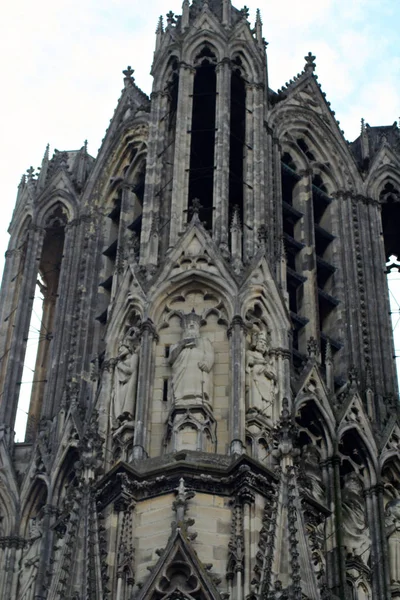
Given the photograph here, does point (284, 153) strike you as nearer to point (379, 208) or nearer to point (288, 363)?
point (379, 208)

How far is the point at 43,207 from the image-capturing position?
37.8 m

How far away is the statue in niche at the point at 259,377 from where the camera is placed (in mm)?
27094

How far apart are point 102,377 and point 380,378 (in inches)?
257

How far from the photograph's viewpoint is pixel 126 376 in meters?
28.0

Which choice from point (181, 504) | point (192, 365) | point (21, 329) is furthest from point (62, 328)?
point (181, 504)

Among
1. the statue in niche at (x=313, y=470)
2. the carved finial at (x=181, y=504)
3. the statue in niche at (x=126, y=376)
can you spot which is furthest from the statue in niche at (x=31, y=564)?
the carved finial at (x=181, y=504)

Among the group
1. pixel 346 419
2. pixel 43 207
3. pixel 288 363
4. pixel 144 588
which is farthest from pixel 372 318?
pixel 144 588

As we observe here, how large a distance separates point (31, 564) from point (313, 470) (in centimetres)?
515

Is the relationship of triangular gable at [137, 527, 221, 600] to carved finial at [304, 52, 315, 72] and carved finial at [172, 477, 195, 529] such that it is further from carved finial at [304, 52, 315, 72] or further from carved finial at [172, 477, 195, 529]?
carved finial at [304, 52, 315, 72]

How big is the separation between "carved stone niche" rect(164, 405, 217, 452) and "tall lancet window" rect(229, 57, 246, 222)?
5978 millimetres

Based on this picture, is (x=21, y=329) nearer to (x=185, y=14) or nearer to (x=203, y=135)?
(x=203, y=135)

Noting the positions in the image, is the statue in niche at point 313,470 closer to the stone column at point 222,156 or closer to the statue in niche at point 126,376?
the statue in niche at point 126,376

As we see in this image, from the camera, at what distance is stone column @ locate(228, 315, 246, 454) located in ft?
85.5

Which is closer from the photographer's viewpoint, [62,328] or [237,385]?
[237,385]
